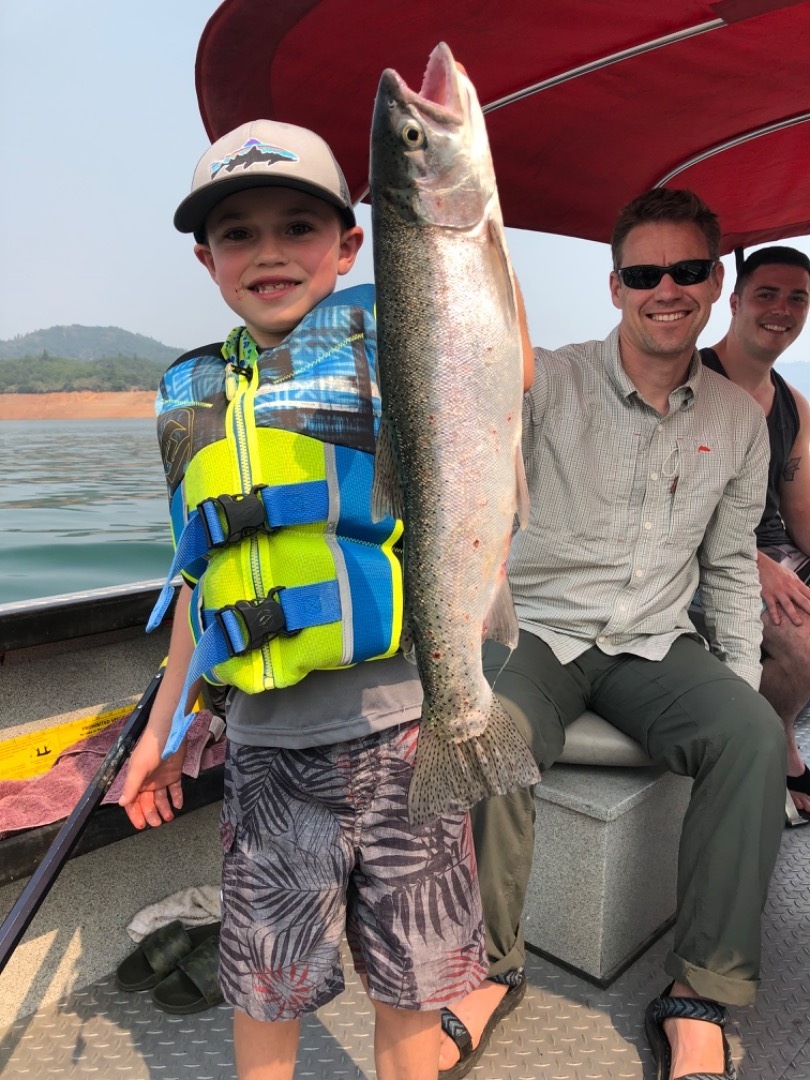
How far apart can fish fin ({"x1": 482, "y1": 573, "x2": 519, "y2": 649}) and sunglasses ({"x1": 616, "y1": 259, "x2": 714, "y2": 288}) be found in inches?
71.1

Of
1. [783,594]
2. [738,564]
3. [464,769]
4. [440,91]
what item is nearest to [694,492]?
[738,564]

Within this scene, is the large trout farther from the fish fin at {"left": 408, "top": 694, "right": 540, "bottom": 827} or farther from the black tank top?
the black tank top

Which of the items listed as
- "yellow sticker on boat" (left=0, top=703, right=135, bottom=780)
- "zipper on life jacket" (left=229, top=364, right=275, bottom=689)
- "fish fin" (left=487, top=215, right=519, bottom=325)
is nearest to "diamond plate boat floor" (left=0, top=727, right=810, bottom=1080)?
"yellow sticker on boat" (left=0, top=703, right=135, bottom=780)

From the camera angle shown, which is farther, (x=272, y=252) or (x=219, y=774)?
(x=219, y=774)

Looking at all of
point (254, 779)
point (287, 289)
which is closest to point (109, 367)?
point (287, 289)

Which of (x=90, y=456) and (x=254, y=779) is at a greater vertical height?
(x=90, y=456)

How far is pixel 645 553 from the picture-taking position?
9.82 feet

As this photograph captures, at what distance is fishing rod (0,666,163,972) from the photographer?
2.14m

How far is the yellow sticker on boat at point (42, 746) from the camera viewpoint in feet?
9.73

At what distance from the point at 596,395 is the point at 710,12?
1.23 m

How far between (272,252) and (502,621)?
93cm

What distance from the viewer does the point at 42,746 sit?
3.06 meters

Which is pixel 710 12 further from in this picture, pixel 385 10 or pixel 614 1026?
pixel 614 1026

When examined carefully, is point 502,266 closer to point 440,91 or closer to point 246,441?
point 440,91
